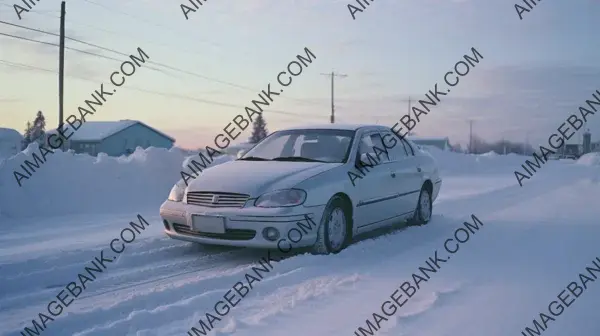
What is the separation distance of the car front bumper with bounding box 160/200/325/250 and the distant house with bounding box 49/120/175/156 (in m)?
48.1

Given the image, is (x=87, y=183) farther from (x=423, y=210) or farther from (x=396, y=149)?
(x=423, y=210)

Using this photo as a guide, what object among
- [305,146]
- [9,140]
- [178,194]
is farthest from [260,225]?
[9,140]

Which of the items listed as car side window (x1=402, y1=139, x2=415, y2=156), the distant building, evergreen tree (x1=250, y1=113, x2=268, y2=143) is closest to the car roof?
car side window (x1=402, y1=139, x2=415, y2=156)

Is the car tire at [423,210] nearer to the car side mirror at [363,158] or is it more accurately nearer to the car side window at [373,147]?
the car side window at [373,147]

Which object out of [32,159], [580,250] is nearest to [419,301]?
[580,250]

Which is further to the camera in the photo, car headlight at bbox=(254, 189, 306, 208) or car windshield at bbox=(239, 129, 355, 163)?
car windshield at bbox=(239, 129, 355, 163)

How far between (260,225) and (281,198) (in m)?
0.35

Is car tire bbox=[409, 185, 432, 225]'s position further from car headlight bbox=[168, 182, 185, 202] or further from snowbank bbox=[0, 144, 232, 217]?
snowbank bbox=[0, 144, 232, 217]

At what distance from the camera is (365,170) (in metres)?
6.66

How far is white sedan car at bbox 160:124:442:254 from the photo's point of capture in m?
5.50

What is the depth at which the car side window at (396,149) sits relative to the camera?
7.61 metres

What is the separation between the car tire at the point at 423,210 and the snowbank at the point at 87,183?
494cm

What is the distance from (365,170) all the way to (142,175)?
6069mm

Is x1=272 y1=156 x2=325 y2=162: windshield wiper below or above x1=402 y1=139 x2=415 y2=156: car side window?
above
